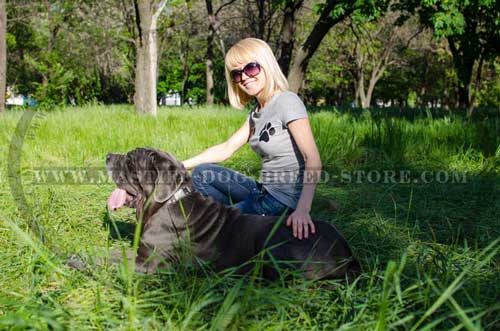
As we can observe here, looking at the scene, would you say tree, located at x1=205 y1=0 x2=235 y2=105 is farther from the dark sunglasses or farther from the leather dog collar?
the leather dog collar

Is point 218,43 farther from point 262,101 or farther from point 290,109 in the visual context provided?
point 290,109

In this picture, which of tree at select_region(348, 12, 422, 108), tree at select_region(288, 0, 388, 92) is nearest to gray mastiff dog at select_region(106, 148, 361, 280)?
→ tree at select_region(288, 0, 388, 92)

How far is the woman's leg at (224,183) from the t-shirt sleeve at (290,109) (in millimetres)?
822

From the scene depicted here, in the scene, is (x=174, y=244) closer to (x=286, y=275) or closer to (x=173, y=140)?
(x=286, y=275)

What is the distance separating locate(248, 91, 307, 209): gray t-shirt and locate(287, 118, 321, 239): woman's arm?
0.13 meters

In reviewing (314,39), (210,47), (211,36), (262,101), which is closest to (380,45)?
(210,47)

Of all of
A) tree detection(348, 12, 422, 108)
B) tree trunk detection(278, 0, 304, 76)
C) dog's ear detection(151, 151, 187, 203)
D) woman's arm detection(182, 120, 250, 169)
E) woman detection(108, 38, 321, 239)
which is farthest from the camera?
tree detection(348, 12, 422, 108)

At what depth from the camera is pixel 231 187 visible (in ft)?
12.3

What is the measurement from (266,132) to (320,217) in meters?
1.30

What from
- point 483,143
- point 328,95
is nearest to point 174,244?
point 483,143

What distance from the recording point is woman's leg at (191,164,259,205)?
3.72 meters

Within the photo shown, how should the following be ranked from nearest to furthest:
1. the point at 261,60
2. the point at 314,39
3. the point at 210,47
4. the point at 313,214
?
the point at 261,60 < the point at 313,214 < the point at 314,39 < the point at 210,47

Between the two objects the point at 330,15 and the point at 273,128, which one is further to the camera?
the point at 330,15

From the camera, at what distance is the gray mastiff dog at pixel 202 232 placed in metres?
2.51
